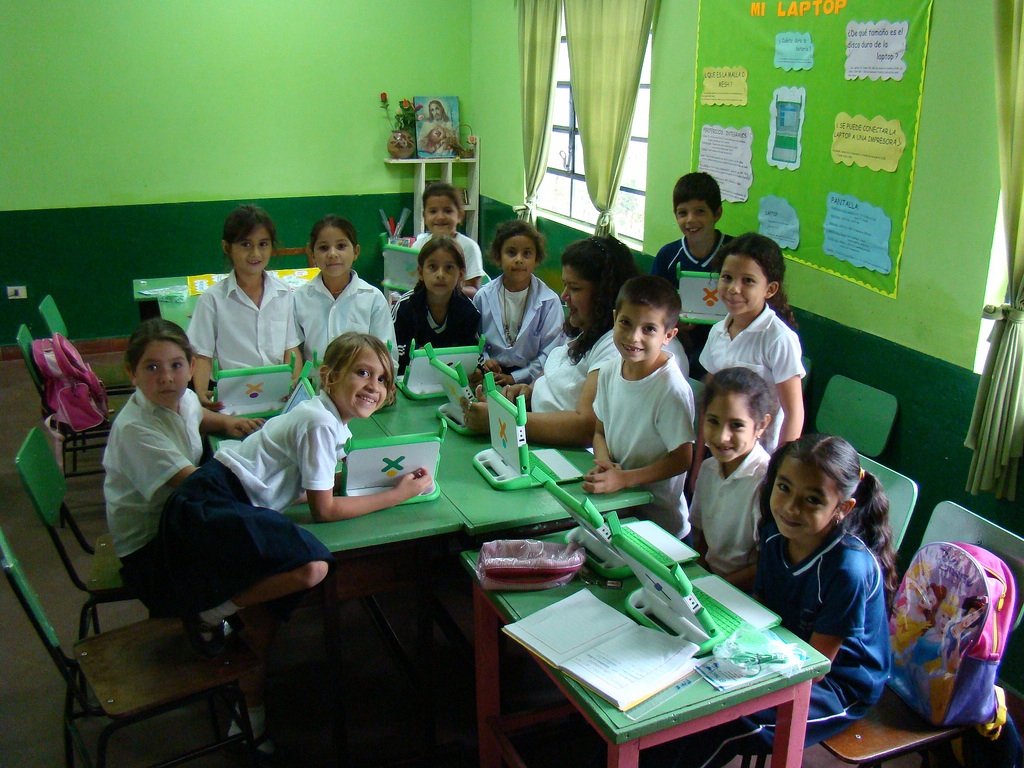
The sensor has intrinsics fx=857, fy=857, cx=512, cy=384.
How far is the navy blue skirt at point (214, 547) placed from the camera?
195 centimetres

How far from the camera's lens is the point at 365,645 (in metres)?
2.98

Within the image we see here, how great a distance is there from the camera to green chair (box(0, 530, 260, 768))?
1915 mm

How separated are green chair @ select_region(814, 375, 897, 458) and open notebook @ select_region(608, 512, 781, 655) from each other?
1450 millimetres

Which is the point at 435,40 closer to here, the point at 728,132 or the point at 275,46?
the point at 275,46

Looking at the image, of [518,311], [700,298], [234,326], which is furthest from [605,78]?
[234,326]

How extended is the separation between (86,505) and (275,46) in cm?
385

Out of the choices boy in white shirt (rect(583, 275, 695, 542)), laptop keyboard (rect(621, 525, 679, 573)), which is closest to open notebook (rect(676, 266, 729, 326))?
boy in white shirt (rect(583, 275, 695, 542))

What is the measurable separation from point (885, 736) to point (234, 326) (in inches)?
99.0

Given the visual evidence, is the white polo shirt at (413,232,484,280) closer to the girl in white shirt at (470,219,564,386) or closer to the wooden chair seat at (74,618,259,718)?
the girl in white shirt at (470,219,564,386)

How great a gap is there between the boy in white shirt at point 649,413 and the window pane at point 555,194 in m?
3.64

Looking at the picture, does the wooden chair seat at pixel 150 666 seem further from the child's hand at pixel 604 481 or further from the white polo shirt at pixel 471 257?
the white polo shirt at pixel 471 257

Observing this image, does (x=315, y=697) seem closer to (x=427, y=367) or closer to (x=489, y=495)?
(x=489, y=495)

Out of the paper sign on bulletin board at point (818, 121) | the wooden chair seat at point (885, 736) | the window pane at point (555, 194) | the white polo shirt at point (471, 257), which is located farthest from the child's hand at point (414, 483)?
the window pane at point (555, 194)

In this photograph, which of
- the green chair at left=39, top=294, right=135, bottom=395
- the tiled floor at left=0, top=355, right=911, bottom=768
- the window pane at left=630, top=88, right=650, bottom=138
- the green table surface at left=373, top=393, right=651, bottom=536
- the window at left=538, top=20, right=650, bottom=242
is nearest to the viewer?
the green table surface at left=373, top=393, right=651, bottom=536
